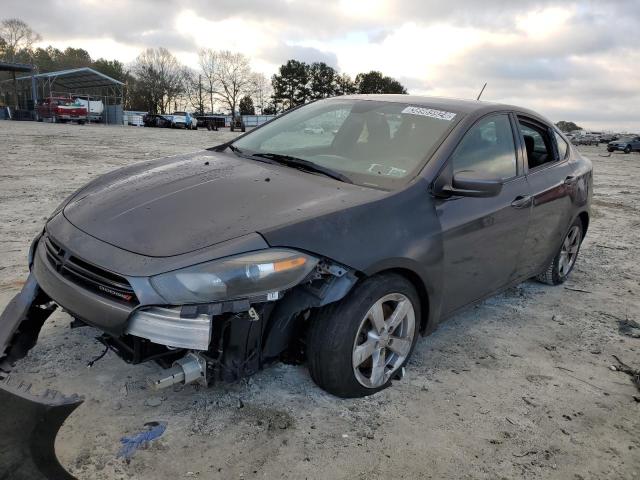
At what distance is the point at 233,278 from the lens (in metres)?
2.13

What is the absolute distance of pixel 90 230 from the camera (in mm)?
2473

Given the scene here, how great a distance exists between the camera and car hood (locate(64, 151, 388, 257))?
2.31m

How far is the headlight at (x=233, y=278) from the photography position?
210cm

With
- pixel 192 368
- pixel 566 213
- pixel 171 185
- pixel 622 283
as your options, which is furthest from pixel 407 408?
pixel 622 283

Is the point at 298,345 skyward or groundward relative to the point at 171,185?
groundward

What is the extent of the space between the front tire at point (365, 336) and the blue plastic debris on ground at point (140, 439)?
0.77 metres

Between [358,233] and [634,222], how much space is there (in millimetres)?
7386

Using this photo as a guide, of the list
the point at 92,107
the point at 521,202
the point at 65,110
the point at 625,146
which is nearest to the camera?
the point at 521,202

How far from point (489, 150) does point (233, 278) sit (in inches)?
83.8

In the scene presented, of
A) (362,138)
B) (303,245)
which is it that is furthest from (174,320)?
(362,138)

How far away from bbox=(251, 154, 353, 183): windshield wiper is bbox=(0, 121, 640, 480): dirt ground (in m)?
1.13

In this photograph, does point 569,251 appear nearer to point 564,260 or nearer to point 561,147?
point 564,260

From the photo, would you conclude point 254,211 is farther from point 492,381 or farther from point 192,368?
point 492,381

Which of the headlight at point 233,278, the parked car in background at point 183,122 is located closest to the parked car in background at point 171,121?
the parked car in background at point 183,122
